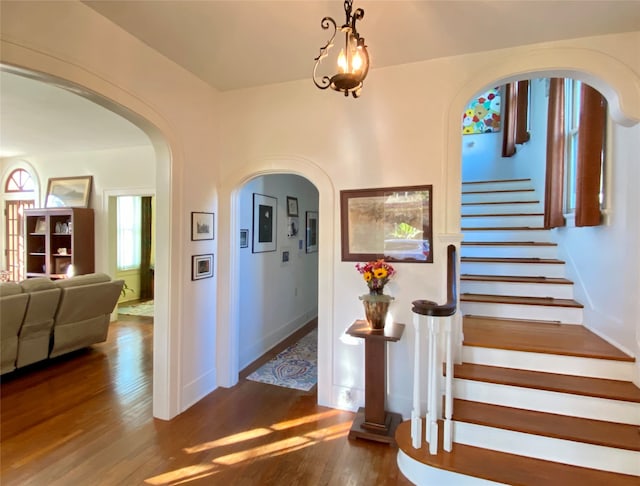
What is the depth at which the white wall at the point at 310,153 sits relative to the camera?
2357 mm

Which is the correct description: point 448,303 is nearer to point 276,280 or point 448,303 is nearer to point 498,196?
point 276,280

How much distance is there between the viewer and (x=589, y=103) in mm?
2666

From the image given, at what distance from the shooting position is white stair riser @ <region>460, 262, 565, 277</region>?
3414 mm

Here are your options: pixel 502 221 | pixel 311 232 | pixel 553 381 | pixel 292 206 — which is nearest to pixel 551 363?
pixel 553 381

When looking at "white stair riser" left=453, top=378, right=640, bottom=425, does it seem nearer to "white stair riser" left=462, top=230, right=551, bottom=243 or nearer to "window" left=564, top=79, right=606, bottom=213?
"window" left=564, top=79, right=606, bottom=213

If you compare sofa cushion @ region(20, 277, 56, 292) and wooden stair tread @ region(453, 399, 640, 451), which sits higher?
sofa cushion @ region(20, 277, 56, 292)

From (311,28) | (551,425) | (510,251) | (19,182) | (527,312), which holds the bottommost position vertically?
(551,425)

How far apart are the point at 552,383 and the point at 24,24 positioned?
3.78 metres

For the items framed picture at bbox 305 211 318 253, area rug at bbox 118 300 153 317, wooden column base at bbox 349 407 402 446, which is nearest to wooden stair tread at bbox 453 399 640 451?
wooden column base at bbox 349 407 402 446

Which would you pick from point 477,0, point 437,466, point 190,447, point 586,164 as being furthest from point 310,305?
point 477,0

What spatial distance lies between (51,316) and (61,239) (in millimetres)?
2592

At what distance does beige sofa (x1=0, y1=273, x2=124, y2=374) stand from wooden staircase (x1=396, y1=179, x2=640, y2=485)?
3.74 metres

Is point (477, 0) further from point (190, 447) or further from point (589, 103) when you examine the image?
point (190, 447)

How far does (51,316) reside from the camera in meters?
3.67
